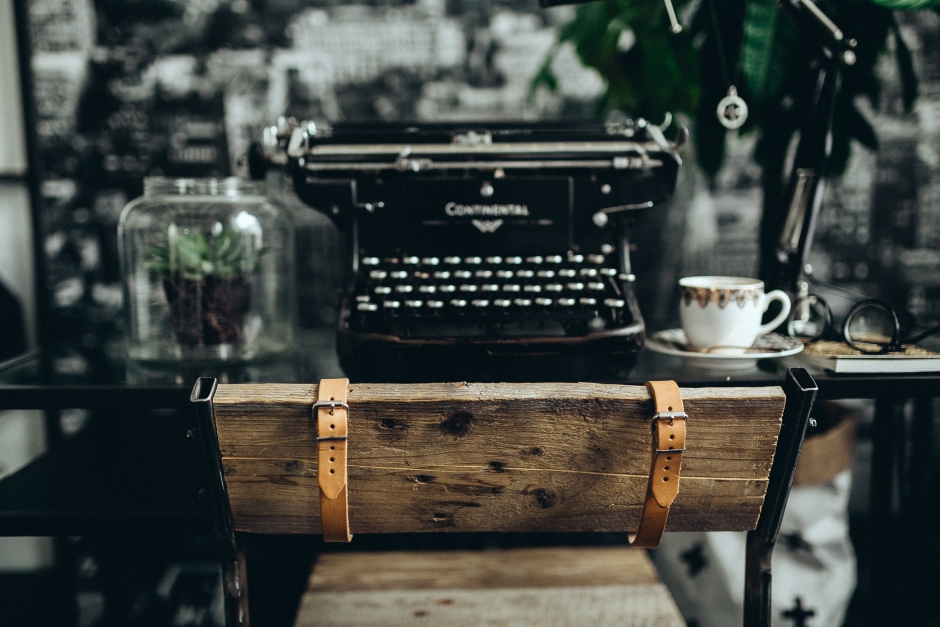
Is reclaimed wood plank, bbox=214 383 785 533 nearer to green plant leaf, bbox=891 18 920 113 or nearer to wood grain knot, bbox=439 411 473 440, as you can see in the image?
wood grain knot, bbox=439 411 473 440

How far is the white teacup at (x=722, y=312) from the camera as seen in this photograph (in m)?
0.96

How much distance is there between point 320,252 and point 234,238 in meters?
0.47

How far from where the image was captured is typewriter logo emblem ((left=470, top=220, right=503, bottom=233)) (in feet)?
3.51

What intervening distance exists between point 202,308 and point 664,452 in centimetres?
79

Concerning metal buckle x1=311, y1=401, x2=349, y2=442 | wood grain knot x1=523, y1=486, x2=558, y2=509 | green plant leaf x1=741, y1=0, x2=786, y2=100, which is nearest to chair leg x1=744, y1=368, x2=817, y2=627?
wood grain knot x1=523, y1=486, x2=558, y2=509

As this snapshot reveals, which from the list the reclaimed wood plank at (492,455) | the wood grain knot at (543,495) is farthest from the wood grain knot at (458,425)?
the wood grain knot at (543,495)

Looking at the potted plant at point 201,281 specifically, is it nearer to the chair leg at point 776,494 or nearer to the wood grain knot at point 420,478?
the wood grain knot at point 420,478

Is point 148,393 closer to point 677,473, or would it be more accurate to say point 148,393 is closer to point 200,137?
point 677,473

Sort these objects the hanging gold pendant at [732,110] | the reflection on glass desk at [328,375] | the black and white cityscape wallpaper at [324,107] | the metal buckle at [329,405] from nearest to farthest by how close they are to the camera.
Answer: the metal buckle at [329,405], the reflection on glass desk at [328,375], the hanging gold pendant at [732,110], the black and white cityscape wallpaper at [324,107]

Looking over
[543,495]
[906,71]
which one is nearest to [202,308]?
[543,495]

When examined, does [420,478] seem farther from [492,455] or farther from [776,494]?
[776,494]

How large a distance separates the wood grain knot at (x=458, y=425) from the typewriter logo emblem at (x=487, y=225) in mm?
461

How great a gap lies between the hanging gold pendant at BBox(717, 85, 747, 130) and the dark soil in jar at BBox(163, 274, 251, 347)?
893 mm

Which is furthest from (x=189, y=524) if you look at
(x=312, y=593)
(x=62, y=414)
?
(x=62, y=414)
